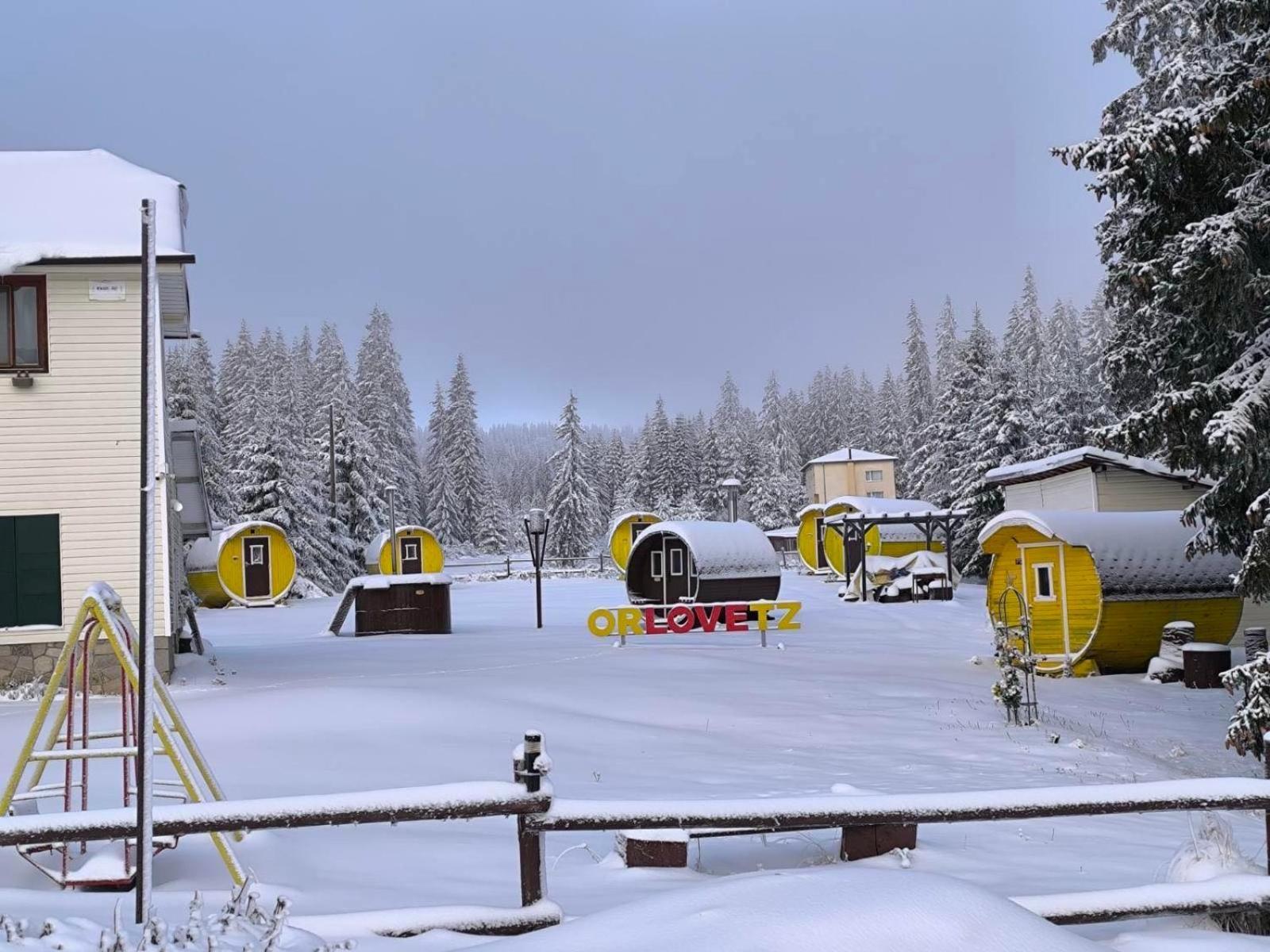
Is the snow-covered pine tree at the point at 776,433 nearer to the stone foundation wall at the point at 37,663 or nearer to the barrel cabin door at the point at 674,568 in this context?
the barrel cabin door at the point at 674,568

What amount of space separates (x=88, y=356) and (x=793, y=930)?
47.8 feet

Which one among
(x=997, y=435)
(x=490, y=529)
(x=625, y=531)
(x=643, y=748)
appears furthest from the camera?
(x=490, y=529)

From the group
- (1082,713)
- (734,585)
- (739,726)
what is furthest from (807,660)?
(734,585)

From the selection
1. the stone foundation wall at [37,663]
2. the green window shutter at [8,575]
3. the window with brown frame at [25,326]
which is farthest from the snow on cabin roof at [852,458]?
the green window shutter at [8,575]

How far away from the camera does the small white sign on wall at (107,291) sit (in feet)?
50.8

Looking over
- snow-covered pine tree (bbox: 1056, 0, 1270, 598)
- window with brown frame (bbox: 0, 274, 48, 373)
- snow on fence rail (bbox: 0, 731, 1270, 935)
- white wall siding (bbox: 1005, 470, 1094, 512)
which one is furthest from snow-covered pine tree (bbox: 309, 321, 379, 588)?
snow on fence rail (bbox: 0, 731, 1270, 935)

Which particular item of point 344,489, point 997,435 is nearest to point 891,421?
point 997,435

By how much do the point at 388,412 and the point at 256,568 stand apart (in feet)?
97.6

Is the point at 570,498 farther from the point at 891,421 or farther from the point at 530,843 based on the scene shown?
the point at 530,843

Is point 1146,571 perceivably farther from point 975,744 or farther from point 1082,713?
point 975,744

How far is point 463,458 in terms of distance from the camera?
75.9 m

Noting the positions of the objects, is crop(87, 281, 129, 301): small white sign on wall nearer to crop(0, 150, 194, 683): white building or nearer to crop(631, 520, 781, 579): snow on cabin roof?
crop(0, 150, 194, 683): white building

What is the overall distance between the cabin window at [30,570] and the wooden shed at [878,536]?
29.6m

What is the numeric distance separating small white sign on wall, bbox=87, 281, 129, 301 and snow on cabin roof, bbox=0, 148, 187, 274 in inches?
→ 19.2
